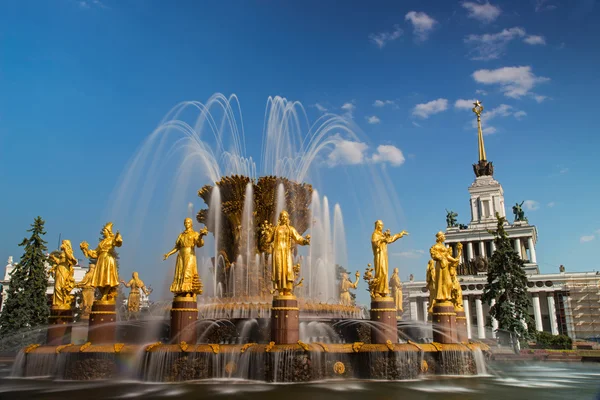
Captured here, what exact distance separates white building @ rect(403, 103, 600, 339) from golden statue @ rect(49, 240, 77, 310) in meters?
45.5

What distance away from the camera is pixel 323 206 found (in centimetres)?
2130

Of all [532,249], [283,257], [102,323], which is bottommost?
[102,323]

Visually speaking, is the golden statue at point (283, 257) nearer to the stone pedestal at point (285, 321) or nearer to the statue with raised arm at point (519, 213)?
the stone pedestal at point (285, 321)

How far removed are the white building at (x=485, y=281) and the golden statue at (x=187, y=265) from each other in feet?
152

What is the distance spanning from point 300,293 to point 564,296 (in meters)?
62.1

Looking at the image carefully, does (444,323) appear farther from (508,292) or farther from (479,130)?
(479,130)

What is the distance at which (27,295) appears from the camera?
30.3 m

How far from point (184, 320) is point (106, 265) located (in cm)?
348

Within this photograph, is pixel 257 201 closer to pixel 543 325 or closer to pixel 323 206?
pixel 323 206

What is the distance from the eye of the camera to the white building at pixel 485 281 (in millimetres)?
66562

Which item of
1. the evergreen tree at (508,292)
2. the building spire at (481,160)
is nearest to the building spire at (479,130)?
the building spire at (481,160)

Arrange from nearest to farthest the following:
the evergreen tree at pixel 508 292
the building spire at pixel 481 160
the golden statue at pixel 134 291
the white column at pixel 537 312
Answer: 1. the golden statue at pixel 134 291
2. the evergreen tree at pixel 508 292
3. the white column at pixel 537 312
4. the building spire at pixel 481 160

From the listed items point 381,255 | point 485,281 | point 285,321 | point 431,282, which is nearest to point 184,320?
point 285,321

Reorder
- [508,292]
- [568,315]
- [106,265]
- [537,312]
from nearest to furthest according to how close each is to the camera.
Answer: [106,265], [508,292], [568,315], [537,312]
